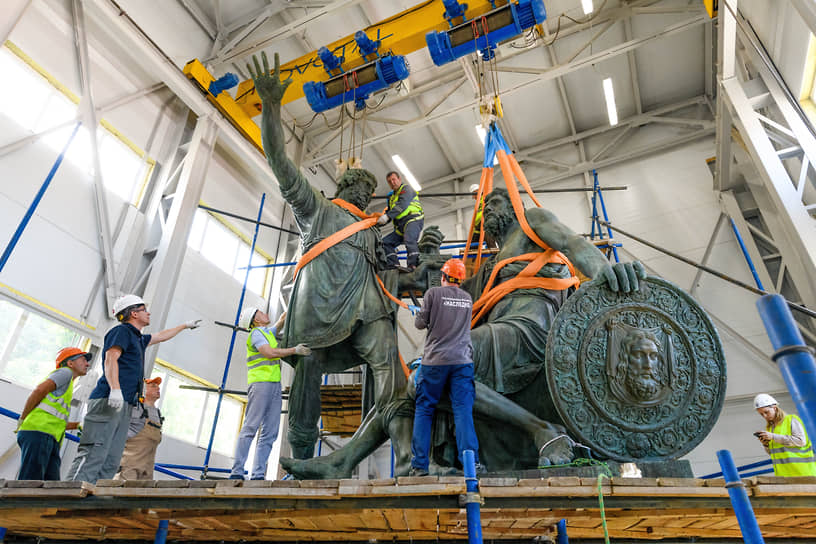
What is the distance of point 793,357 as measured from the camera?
1.09m

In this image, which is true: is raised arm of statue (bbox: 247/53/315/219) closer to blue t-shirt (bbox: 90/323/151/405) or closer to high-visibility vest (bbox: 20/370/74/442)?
blue t-shirt (bbox: 90/323/151/405)

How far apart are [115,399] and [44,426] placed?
115 cm

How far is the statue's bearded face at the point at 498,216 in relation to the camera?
475cm

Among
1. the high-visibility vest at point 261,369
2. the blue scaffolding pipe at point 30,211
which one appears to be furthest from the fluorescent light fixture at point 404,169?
the high-visibility vest at point 261,369

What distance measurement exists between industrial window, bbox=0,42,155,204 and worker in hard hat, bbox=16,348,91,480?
4.44 metres

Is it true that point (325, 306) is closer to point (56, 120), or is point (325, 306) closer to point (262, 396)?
point (262, 396)

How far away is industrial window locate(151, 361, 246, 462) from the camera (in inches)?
345

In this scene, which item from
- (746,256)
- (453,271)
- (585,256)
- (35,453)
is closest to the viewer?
(453,271)

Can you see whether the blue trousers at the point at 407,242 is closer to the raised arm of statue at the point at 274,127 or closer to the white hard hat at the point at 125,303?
the raised arm of statue at the point at 274,127

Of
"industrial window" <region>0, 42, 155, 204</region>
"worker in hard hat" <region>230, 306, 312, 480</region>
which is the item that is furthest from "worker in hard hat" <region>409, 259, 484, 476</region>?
"industrial window" <region>0, 42, 155, 204</region>

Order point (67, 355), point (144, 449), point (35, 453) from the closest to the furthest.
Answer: point (35, 453) < point (67, 355) < point (144, 449)

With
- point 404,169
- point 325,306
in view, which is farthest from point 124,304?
point 404,169

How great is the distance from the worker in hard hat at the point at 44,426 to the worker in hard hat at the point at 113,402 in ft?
2.34

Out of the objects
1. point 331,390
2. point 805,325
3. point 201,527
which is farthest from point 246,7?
point 805,325
